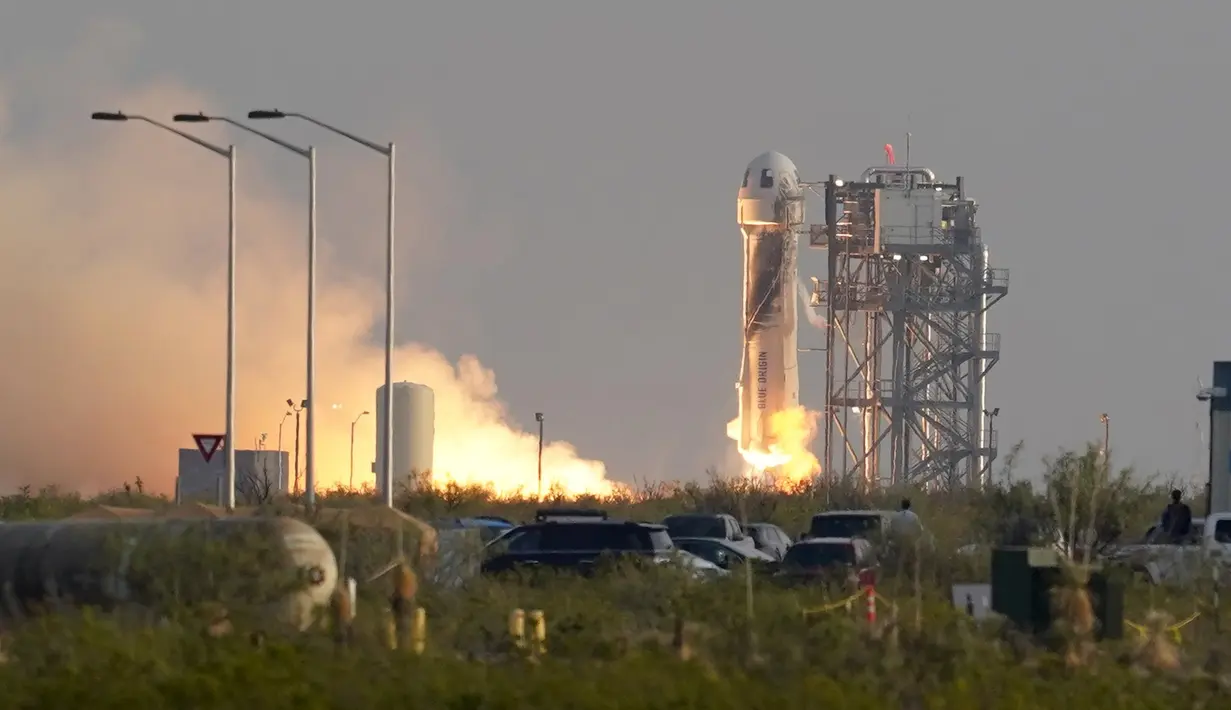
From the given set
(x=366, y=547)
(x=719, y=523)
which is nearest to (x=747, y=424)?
(x=719, y=523)

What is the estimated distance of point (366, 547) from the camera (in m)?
28.0

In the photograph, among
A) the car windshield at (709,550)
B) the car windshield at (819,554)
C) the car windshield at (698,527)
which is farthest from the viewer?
the car windshield at (698,527)

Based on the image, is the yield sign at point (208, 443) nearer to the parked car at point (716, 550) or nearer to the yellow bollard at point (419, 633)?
the parked car at point (716, 550)

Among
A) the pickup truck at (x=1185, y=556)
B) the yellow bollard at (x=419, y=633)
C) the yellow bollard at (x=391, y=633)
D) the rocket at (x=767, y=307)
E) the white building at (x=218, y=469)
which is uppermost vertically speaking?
the rocket at (x=767, y=307)

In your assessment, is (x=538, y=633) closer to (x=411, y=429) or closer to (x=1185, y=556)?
(x=1185, y=556)

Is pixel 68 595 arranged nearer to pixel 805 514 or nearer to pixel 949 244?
pixel 805 514

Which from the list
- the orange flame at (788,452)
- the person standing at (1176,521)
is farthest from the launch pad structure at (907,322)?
the person standing at (1176,521)

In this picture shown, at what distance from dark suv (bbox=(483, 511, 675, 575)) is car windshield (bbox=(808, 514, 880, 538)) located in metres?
5.82

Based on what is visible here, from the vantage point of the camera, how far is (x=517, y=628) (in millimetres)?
20328

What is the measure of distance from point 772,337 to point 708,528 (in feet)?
108

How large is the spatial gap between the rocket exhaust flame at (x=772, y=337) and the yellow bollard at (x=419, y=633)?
55391 millimetres

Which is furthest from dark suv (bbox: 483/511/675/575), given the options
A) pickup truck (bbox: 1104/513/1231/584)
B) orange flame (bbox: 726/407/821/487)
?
orange flame (bbox: 726/407/821/487)

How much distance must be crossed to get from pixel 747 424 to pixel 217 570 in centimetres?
5532

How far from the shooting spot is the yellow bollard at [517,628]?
1969cm
